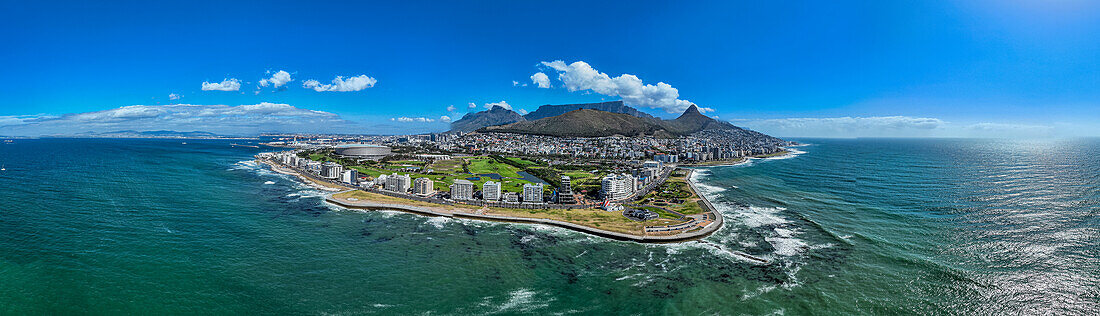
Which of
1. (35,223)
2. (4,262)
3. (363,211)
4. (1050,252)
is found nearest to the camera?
(4,262)

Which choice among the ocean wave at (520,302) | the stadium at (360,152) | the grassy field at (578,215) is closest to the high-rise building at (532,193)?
the grassy field at (578,215)

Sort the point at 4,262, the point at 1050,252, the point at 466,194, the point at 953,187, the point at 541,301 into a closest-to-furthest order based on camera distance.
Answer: the point at 541,301
the point at 4,262
the point at 1050,252
the point at 466,194
the point at 953,187

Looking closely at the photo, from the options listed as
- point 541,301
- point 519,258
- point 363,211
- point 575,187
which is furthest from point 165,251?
point 575,187

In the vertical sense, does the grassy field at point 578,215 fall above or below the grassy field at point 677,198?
below

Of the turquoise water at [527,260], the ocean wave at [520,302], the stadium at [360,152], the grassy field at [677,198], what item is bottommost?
the ocean wave at [520,302]

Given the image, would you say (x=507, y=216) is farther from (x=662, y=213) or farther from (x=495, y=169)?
(x=495, y=169)

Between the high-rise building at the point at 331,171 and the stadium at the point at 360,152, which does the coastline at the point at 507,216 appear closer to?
the high-rise building at the point at 331,171

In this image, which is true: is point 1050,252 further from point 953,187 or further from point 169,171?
point 169,171

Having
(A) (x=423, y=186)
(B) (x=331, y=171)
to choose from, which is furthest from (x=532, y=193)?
(B) (x=331, y=171)
